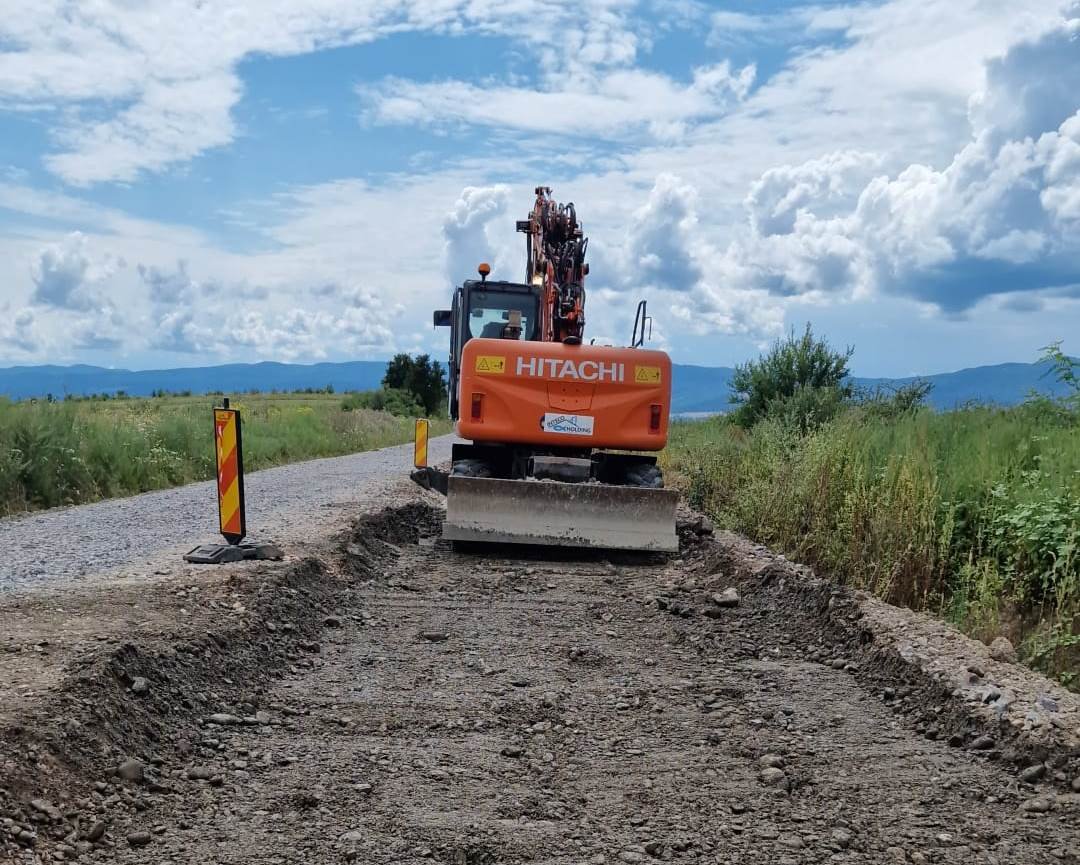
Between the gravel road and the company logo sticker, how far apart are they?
2.46m

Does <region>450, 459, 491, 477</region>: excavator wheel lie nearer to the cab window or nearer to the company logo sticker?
the company logo sticker

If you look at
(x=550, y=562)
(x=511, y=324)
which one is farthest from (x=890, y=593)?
(x=511, y=324)

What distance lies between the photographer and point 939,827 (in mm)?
3838

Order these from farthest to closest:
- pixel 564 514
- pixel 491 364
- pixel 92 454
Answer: pixel 92 454 < pixel 491 364 < pixel 564 514

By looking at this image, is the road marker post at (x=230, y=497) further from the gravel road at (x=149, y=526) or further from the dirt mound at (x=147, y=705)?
the dirt mound at (x=147, y=705)

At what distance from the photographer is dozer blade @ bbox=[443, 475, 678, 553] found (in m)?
10.1

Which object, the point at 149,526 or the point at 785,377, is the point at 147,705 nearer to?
the point at 149,526

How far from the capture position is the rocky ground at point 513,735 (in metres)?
3.65

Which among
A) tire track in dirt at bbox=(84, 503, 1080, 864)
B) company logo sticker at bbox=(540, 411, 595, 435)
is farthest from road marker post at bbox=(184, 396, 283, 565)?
company logo sticker at bbox=(540, 411, 595, 435)

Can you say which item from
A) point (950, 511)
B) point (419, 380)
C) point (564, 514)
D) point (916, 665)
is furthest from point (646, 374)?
point (419, 380)

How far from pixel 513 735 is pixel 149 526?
7179 mm

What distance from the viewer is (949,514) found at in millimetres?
7434

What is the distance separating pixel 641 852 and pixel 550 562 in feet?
21.6

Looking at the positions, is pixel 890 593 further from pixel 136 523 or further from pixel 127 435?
pixel 127 435
